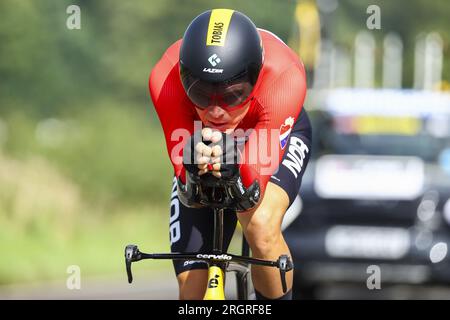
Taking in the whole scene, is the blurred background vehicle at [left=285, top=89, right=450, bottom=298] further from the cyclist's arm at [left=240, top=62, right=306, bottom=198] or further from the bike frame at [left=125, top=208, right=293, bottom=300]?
the bike frame at [left=125, top=208, right=293, bottom=300]

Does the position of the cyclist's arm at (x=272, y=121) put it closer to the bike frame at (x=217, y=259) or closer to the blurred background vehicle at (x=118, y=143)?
the bike frame at (x=217, y=259)

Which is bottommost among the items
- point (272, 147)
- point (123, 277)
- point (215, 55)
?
point (123, 277)

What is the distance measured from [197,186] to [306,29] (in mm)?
24493

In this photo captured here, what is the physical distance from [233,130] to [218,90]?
0.47 m

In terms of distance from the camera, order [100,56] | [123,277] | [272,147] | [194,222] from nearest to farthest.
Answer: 1. [272,147]
2. [194,222]
3. [123,277]
4. [100,56]

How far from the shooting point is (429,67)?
29000 mm

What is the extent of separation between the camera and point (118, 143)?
21.8 metres

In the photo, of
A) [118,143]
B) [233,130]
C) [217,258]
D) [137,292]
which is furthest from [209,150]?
[118,143]

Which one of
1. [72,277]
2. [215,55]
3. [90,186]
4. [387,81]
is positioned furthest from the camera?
[387,81]

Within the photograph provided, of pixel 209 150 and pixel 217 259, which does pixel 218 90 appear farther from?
pixel 217 259

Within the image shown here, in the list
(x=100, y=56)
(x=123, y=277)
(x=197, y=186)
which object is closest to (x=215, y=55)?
(x=197, y=186)

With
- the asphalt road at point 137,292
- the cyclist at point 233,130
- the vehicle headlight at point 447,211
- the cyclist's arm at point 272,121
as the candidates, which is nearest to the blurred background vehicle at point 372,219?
the vehicle headlight at point 447,211
